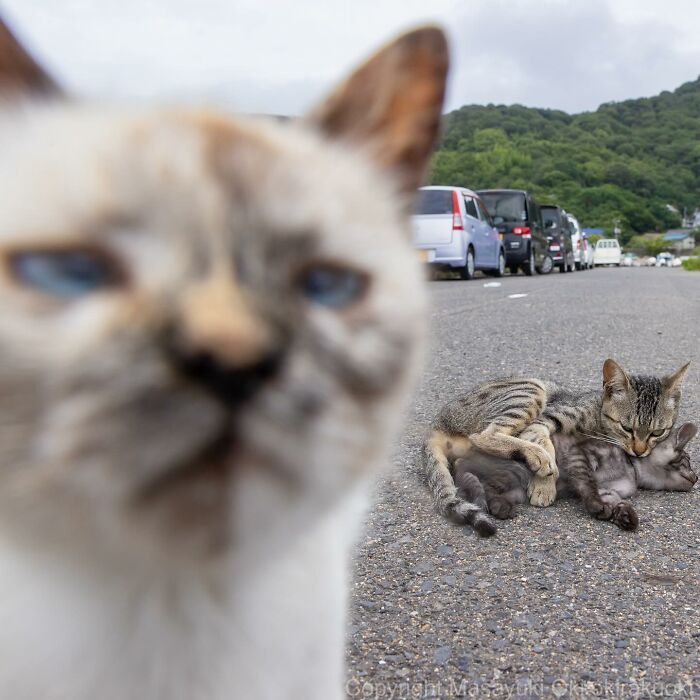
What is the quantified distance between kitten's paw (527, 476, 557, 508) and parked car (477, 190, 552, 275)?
50.6 feet

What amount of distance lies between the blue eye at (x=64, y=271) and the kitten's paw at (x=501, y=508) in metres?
2.72

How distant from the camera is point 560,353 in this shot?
6.73 meters

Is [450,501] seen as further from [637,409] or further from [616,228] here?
[616,228]

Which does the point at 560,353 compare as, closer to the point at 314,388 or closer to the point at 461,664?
the point at 461,664

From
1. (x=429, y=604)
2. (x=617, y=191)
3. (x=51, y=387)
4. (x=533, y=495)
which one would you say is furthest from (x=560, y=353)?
(x=617, y=191)

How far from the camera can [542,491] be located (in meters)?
3.38

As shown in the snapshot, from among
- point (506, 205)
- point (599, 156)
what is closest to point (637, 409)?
point (506, 205)

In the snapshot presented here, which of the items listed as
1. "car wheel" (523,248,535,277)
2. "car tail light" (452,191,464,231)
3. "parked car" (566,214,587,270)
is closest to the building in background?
"parked car" (566,214,587,270)

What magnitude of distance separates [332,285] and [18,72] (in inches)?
16.2

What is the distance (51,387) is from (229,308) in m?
0.17

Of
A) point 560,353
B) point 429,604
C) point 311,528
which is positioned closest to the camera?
point 311,528

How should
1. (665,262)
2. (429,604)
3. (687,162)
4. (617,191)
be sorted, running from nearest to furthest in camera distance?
1. (429,604)
2. (665,262)
3. (617,191)
4. (687,162)

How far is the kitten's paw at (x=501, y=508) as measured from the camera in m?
3.13

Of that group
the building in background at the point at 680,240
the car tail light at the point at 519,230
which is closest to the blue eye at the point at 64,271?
the car tail light at the point at 519,230
